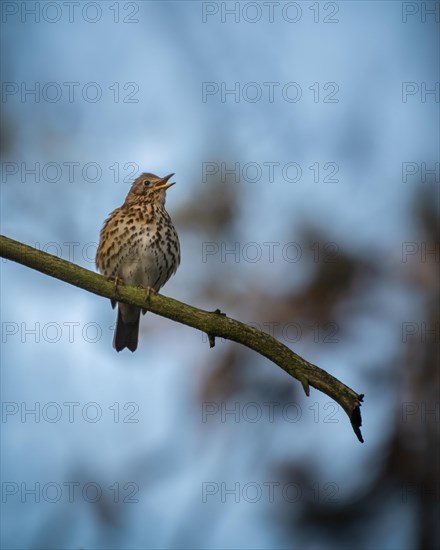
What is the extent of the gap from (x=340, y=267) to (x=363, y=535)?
88.9 inches

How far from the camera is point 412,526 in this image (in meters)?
5.21

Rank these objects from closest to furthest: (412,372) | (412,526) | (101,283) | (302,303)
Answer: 1. (101,283)
2. (412,526)
3. (412,372)
4. (302,303)

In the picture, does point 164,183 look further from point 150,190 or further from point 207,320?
point 207,320

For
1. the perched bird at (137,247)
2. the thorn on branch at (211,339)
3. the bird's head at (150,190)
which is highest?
the bird's head at (150,190)

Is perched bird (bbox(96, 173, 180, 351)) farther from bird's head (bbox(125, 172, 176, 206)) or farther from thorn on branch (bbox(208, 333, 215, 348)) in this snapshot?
thorn on branch (bbox(208, 333, 215, 348))

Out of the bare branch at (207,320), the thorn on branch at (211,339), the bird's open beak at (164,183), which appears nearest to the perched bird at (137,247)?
the bird's open beak at (164,183)

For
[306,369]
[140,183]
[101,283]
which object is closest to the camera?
[306,369]

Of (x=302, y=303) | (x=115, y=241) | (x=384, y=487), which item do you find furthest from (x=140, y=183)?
(x=384, y=487)

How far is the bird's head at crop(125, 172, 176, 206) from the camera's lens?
8.03 m

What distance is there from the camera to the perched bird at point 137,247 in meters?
7.62

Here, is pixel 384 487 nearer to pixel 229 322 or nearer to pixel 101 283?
pixel 229 322

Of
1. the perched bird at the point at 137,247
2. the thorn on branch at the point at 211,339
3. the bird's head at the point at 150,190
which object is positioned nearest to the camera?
the thorn on branch at the point at 211,339

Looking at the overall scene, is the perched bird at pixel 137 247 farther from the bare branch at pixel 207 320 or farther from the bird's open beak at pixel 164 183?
the bare branch at pixel 207 320

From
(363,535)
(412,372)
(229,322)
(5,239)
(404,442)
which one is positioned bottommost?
(363,535)
